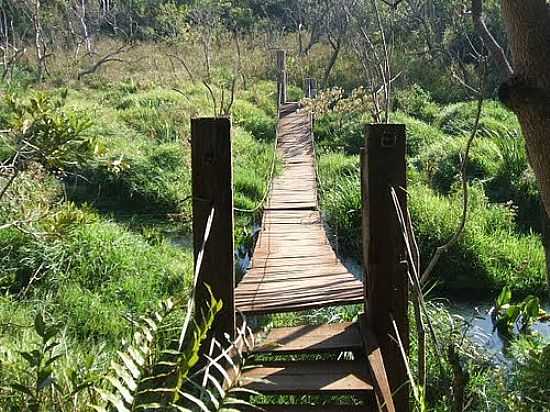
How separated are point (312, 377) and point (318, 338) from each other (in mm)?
295

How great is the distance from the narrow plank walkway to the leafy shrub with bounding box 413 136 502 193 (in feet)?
4.25

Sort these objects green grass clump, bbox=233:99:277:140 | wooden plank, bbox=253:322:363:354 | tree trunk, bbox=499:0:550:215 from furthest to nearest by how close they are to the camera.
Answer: green grass clump, bbox=233:99:277:140
wooden plank, bbox=253:322:363:354
tree trunk, bbox=499:0:550:215

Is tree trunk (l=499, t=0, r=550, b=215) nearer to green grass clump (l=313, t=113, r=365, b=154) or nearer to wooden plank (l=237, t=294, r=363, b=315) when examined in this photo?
wooden plank (l=237, t=294, r=363, b=315)

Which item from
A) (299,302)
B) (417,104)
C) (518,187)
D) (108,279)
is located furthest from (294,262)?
(417,104)

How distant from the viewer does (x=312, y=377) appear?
244 centimetres

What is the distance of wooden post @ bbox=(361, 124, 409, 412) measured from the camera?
8.24 feet

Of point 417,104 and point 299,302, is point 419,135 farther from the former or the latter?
point 299,302

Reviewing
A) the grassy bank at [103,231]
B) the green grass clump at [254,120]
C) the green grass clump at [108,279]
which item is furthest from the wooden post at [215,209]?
the green grass clump at [254,120]

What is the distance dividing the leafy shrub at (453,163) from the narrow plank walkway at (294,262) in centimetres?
130

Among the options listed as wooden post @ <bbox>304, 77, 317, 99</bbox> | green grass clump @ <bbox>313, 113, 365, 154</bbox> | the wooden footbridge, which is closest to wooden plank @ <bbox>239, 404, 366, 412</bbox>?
the wooden footbridge

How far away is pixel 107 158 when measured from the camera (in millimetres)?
2182

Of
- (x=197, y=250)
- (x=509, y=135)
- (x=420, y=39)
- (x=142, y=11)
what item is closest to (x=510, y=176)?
(x=509, y=135)

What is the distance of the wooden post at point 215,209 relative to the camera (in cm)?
233

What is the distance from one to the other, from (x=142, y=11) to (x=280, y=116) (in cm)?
931
